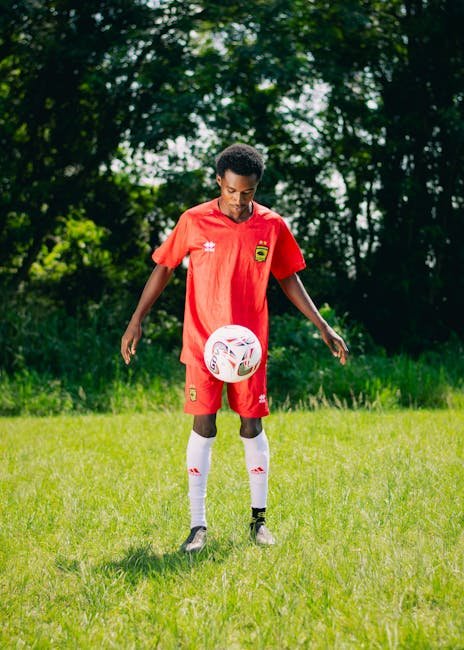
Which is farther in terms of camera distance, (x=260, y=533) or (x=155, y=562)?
(x=260, y=533)

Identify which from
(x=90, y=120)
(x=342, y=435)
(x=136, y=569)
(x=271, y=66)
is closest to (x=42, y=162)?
(x=90, y=120)

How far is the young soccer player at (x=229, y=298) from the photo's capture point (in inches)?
155

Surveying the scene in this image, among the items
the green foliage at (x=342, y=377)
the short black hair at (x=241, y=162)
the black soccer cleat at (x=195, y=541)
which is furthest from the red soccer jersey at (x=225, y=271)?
the green foliage at (x=342, y=377)

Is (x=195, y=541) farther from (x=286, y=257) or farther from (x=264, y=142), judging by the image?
(x=264, y=142)

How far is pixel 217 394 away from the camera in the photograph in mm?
4043

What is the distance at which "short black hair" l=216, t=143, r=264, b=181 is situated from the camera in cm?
386

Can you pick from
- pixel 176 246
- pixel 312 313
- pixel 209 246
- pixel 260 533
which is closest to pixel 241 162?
pixel 209 246

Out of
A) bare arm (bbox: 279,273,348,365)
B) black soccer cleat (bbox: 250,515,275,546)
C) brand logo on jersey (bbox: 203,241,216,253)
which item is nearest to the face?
brand logo on jersey (bbox: 203,241,216,253)

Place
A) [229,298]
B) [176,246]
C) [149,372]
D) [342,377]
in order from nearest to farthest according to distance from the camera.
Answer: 1. [229,298]
2. [176,246]
3. [342,377]
4. [149,372]

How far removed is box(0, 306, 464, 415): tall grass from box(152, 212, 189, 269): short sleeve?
14.8 feet

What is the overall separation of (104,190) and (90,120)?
4.10 ft

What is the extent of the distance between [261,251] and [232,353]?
0.60 m

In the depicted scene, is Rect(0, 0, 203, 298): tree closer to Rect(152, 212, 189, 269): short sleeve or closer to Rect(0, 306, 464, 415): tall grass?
Rect(0, 306, 464, 415): tall grass

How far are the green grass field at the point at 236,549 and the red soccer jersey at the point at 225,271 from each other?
1034mm
